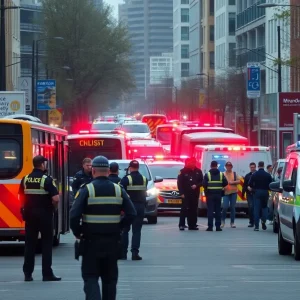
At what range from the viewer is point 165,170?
37500mm

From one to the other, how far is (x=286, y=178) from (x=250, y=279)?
16.2ft

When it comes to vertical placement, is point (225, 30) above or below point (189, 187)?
above

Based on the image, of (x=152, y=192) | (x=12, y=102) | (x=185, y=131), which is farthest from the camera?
(x=12, y=102)

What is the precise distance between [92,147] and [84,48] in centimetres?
6385

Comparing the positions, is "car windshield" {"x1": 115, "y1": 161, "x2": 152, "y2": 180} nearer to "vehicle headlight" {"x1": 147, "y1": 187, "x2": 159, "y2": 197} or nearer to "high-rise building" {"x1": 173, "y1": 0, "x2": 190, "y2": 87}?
"vehicle headlight" {"x1": 147, "y1": 187, "x2": 159, "y2": 197}

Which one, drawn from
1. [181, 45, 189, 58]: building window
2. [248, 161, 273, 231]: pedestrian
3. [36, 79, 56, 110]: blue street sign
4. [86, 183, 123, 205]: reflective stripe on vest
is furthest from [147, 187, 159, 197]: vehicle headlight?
[181, 45, 189, 58]: building window

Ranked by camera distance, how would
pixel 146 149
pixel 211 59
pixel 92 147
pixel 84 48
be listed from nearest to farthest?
pixel 92 147 → pixel 146 149 → pixel 84 48 → pixel 211 59

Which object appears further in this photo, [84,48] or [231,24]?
[231,24]

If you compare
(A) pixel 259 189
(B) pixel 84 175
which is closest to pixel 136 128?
(A) pixel 259 189

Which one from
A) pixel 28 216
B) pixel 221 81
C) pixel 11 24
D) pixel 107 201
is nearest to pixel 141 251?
pixel 28 216

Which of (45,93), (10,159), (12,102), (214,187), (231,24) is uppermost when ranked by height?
(231,24)

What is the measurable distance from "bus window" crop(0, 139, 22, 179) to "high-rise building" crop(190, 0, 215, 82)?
355 ft

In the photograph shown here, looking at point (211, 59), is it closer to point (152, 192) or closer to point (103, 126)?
point (103, 126)

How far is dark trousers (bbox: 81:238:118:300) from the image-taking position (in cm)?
1112
